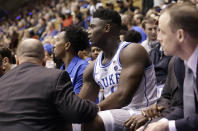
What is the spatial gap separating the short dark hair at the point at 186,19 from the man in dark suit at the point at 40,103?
85 centimetres

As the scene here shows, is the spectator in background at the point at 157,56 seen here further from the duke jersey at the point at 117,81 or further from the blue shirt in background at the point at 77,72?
the blue shirt in background at the point at 77,72

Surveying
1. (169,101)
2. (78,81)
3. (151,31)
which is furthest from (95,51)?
(169,101)

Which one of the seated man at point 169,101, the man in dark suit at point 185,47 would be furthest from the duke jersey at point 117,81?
the man in dark suit at point 185,47

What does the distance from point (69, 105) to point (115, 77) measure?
0.96 meters

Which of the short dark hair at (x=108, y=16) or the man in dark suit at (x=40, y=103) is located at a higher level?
the short dark hair at (x=108, y=16)

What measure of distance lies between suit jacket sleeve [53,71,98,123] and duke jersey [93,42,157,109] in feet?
2.68

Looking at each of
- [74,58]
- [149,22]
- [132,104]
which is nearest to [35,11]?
[149,22]

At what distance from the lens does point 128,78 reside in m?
2.89

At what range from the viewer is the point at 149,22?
18.9 ft

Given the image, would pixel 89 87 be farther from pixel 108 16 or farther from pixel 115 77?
pixel 108 16

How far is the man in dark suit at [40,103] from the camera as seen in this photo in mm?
2275

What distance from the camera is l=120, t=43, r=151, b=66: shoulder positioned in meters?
2.93

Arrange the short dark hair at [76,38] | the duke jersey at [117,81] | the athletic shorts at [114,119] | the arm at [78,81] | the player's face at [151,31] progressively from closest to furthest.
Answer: the athletic shorts at [114,119]
the duke jersey at [117,81]
the arm at [78,81]
the short dark hair at [76,38]
the player's face at [151,31]

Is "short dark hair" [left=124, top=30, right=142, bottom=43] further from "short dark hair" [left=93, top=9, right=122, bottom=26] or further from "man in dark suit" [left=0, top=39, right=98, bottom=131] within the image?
"man in dark suit" [left=0, top=39, right=98, bottom=131]
